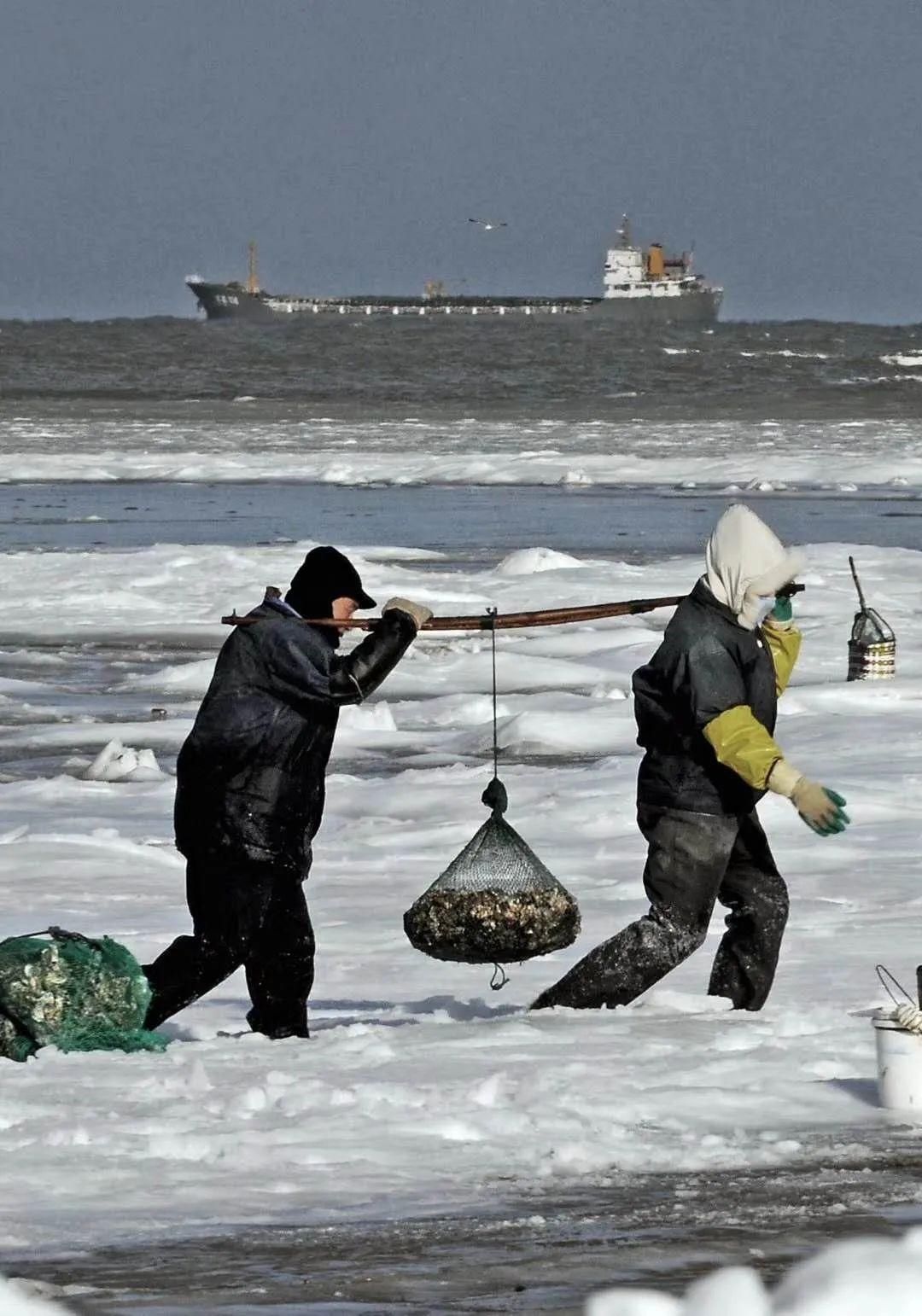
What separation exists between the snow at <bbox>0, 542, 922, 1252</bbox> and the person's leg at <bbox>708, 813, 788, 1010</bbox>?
0.09 metres

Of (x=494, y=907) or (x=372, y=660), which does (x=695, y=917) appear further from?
(x=372, y=660)

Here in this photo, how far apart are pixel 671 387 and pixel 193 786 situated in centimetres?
5632

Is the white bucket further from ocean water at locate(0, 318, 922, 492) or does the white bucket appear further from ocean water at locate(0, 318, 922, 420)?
ocean water at locate(0, 318, 922, 420)

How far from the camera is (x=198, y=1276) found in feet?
14.3

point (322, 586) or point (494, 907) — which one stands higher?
point (322, 586)

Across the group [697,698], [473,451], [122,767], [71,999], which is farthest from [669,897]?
[473,451]

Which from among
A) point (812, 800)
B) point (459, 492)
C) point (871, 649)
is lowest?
point (812, 800)

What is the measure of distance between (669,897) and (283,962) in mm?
941

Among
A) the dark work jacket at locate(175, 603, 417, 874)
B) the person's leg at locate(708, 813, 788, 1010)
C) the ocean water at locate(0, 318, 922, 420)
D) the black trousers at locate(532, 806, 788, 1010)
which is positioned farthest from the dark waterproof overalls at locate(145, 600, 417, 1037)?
the ocean water at locate(0, 318, 922, 420)

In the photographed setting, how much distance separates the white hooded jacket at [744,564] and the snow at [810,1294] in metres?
2.47

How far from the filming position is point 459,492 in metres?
30.3

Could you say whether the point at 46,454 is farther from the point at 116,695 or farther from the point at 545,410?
the point at 116,695

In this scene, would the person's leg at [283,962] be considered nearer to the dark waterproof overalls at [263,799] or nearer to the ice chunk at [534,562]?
the dark waterproof overalls at [263,799]

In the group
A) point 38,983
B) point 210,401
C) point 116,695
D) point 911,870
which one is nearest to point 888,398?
point 210,401
